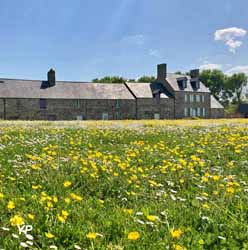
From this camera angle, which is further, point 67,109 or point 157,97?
point 157,97

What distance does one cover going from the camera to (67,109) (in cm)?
5459

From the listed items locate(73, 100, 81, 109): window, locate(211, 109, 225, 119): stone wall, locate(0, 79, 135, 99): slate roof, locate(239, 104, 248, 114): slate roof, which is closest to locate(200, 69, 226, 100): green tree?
locate(239, 104, 248, 114): slate roof

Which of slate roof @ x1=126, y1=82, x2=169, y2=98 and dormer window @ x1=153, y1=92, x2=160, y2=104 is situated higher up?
slate roof @ x1=126, y1=82, x2=169, y2=98

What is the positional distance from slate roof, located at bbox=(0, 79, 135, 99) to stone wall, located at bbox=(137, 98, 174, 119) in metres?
2.64

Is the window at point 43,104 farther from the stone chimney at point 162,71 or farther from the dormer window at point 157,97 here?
the stone chimney at point 162,71

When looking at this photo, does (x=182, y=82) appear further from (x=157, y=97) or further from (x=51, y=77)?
(x=51, y=77)

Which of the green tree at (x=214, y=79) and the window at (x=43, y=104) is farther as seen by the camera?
the green tree at (x=214, y=79)

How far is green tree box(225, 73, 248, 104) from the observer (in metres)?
99.7

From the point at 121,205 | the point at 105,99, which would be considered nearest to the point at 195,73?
the point at 105,99

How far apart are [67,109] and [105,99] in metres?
6.91

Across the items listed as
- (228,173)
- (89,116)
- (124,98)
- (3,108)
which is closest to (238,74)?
(124,98)

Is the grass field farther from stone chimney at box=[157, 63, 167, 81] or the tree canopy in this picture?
the tree canopy

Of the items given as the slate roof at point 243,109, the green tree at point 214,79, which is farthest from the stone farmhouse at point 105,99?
the green tree at point 214,79

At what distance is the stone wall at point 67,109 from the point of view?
166 feet
